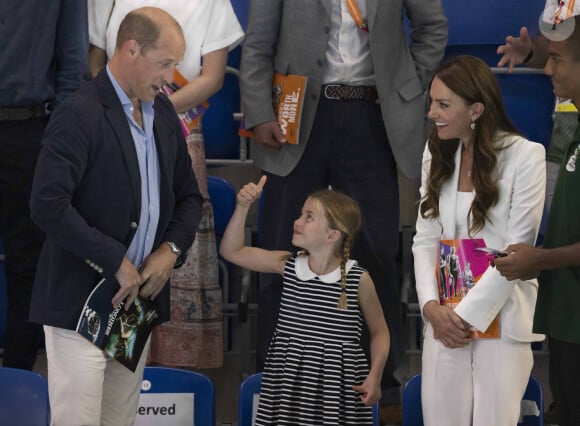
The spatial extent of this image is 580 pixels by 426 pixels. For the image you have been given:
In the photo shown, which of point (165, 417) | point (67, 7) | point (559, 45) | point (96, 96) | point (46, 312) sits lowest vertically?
point (165, 417)

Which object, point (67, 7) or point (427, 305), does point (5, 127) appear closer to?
point (67, 7)

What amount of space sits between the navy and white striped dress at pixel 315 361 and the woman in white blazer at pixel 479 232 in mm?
240

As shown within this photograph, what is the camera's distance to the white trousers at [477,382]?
138 inches

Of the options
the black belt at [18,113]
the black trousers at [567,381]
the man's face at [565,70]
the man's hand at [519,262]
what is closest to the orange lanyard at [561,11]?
the man's face at [565,70]

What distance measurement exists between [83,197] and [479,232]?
1.31 meters

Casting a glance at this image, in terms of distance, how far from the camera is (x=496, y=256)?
3.43 meters

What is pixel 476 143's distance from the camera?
3.63m

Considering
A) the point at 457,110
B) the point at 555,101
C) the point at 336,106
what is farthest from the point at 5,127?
the point at 555,101

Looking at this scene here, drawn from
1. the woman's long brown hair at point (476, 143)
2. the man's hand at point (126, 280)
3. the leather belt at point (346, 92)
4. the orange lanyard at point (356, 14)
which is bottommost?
the man's hand at point (126, 280)

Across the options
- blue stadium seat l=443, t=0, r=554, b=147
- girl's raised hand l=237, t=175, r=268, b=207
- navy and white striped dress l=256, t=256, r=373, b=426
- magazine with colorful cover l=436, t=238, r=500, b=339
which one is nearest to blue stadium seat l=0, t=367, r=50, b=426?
navy and white striped dress l=256, t=256, r=373, b=426

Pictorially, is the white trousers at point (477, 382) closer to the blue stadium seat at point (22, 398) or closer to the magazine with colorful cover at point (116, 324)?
the magazine with colorful cover at point (116, 324)

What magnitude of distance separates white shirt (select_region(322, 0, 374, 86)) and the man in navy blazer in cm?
136

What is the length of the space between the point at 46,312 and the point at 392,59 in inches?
77.9

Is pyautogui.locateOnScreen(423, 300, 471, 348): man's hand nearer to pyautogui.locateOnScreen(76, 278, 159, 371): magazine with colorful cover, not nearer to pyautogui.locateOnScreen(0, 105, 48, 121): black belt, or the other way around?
pyautogui.locateOnScreen(76, 278, 159, 371): magazine with colorful cover
